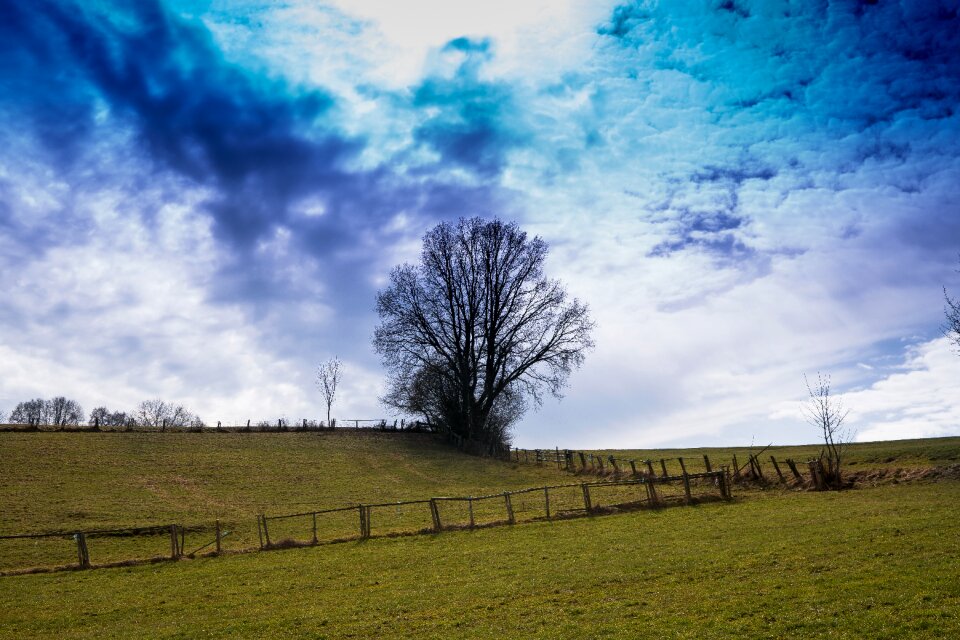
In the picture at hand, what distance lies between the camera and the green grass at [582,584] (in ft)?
41.4

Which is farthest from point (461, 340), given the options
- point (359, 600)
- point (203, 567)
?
point (359, 600)

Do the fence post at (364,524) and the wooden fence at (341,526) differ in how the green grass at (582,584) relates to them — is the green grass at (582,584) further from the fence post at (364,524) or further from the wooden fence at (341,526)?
the wooden fence at (341,526)

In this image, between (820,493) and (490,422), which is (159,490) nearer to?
(490,422)

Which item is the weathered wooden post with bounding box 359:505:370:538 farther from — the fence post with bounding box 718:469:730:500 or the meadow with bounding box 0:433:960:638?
the fence post with bounding box 718:469:730:500

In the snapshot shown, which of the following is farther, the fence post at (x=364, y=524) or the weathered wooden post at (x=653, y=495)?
the weathered wooden post at (x=653, y=495)

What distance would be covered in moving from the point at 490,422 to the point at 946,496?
46.1m

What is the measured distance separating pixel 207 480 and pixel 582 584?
38157 millimetres

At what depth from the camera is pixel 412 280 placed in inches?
2579

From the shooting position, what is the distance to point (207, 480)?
1854 inches

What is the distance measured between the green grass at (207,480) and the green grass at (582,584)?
25.3ft

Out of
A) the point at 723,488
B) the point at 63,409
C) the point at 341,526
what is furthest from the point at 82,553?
the point at 63,409

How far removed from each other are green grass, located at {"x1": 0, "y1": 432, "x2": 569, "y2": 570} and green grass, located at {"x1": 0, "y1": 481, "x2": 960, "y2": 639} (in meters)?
7.72

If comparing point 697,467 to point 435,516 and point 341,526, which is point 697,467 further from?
point 341,526

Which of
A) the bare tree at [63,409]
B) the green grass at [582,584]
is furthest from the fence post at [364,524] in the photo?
the bare tree at [63,409]
